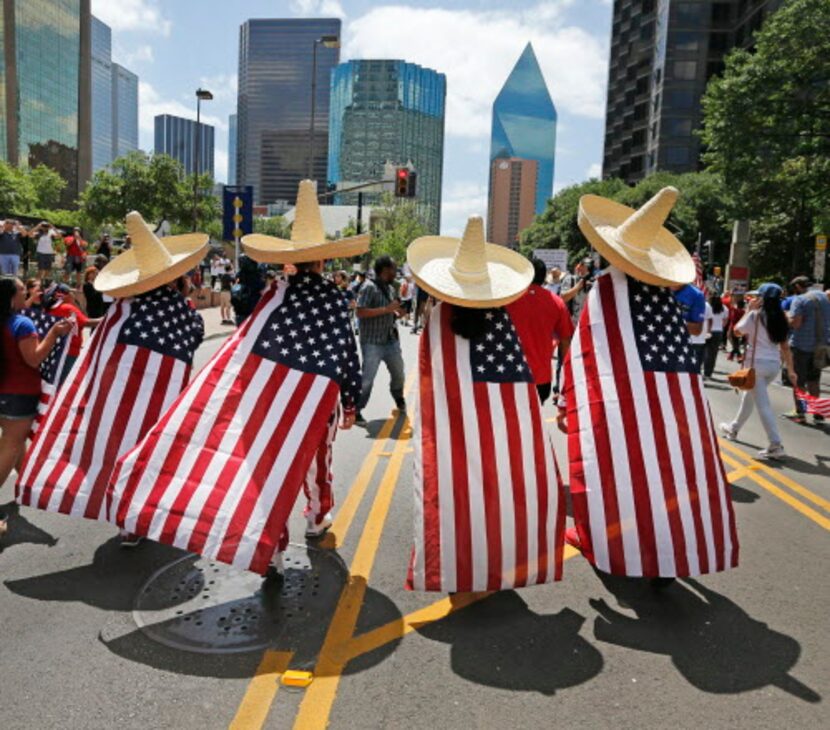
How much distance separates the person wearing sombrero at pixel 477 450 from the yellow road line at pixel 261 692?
30.8 inches

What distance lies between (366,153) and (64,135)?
67.3 meters

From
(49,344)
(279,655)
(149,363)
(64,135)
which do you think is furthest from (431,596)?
(64,135)

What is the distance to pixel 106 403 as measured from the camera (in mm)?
4887

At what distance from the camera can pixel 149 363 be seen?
5004mm

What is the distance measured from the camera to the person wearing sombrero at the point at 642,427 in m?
4.11

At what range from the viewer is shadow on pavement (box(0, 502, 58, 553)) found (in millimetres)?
5016

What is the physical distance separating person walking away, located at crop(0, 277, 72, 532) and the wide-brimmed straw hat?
0.51 m

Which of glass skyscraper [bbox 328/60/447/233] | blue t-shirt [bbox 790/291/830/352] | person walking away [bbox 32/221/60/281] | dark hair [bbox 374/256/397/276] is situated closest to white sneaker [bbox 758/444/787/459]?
blue t-shirt [bbox 790/291/830/352]

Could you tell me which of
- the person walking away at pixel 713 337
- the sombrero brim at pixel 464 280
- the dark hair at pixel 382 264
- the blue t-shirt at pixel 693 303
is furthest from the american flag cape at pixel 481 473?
the person walking away at pixel 713 337

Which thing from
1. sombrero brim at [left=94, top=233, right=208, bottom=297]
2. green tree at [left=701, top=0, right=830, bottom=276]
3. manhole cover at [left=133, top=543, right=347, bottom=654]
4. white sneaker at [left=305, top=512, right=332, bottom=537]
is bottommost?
manhole cover at [left=133, top=543, right=347, bottom=654]

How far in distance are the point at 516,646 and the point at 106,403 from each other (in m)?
3.04

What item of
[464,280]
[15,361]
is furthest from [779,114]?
[15,361]

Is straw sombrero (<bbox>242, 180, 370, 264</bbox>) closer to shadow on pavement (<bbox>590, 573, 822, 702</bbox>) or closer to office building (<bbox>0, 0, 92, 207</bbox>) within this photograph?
shadow on pavement (<bbox>590, 573, 822, 702</bbox>)

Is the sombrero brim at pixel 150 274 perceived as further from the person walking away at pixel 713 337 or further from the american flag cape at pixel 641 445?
the person walking away at pixel 713 337
